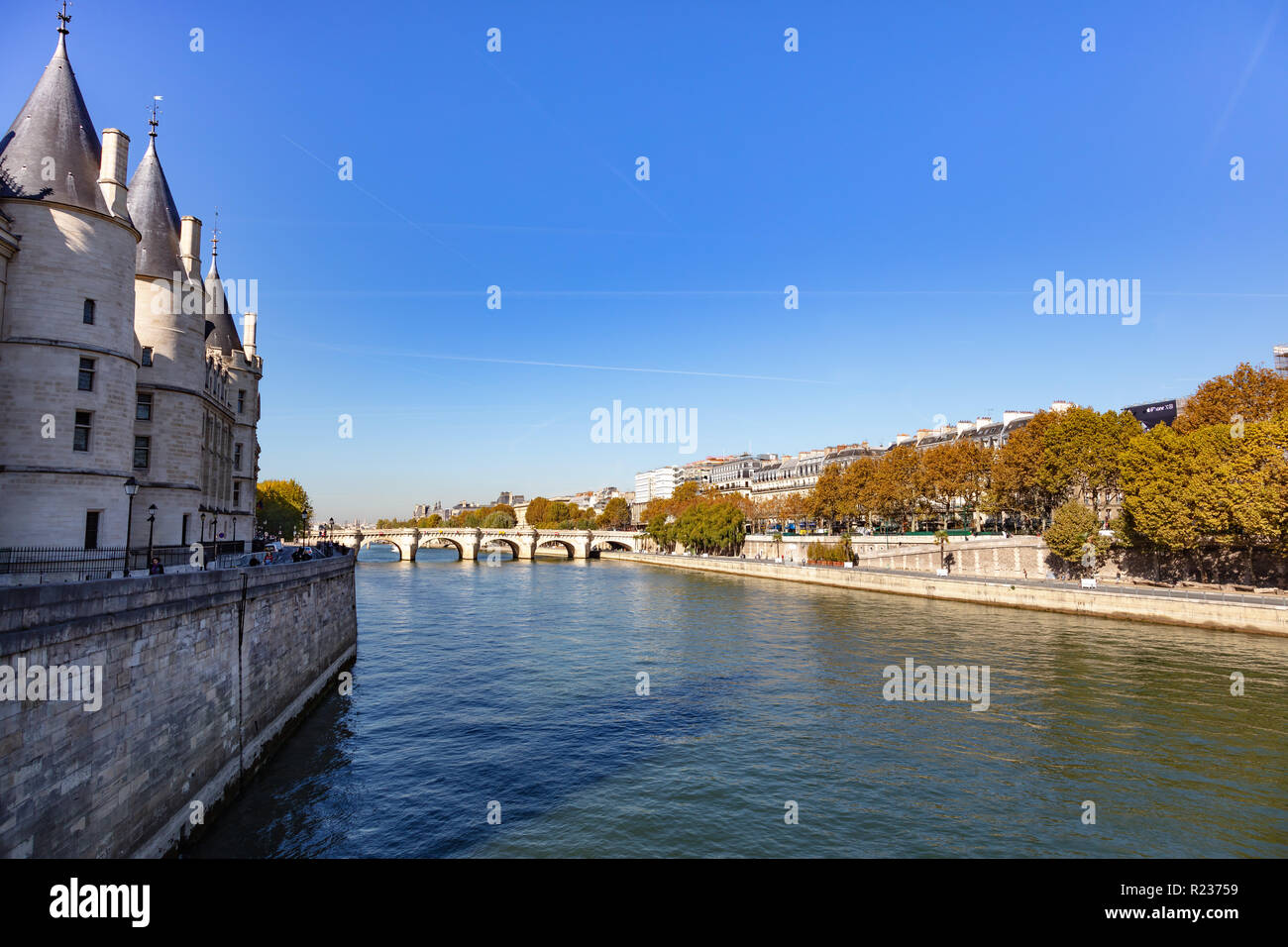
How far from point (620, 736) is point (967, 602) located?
34403 millimetres

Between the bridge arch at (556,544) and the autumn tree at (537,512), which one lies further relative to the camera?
the autumn tree at (537,512)

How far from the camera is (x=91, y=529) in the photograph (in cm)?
1588

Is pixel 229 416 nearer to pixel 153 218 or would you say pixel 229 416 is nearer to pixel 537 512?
pixel 153 218

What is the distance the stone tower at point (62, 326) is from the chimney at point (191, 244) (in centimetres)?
900

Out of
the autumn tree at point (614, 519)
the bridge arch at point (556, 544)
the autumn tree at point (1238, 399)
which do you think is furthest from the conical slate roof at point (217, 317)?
the autumn tree at point (614, 519)

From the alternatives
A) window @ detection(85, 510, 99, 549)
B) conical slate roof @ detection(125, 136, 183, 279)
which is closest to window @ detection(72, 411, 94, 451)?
window @ detection(85, 510, 99, 549)

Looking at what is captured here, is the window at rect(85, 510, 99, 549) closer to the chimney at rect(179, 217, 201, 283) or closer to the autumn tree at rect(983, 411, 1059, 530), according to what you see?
the chimney at rect(179, 217, 201, 283)

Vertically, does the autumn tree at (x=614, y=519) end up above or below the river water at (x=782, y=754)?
above

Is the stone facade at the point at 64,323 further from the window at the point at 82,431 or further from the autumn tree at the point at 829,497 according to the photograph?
the autumn tree at the point at 829,497

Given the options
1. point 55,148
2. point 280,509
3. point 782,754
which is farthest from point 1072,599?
point 280,509

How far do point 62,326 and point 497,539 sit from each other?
99.0 m

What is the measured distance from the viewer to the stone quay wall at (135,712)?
7.24 m
